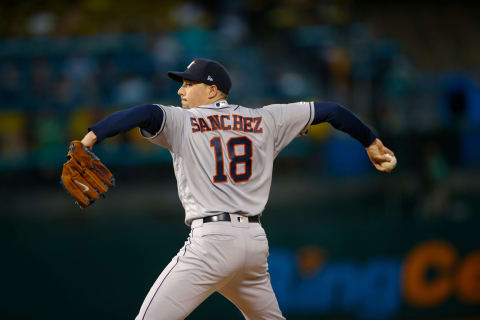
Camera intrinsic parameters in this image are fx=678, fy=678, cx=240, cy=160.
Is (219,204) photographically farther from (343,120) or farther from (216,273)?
(343,120)

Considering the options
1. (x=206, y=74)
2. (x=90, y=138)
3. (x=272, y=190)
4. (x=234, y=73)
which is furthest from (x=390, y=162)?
(x=234, y=73)

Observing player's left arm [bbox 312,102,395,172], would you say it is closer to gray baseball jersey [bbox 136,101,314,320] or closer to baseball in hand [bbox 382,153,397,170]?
baseball in hand [bbox 382,153,397,170]

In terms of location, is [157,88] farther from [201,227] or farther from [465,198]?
[201,227]

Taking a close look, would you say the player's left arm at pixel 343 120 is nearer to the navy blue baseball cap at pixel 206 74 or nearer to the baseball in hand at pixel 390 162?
the baseball in hand at pixel 390 162

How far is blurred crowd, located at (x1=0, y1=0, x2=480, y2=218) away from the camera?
7359 millimetres

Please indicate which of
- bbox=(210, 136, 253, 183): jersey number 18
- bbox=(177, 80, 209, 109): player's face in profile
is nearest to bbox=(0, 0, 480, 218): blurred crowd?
bbox=(177, 80, 209, 109): player's face in profile

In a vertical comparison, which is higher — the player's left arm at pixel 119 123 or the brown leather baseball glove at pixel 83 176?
the player's left arm at pixel 119 123

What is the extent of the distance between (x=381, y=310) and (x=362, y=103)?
2623 millimetres

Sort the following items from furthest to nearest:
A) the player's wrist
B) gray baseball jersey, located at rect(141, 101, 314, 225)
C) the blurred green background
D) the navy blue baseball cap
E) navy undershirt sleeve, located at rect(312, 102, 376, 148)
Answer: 1. the blurred green background
2. navy undershirt sleeve, located at rect(312, 102, 376, 148)
3. the navy blue baseball cap
4. gray baseball jersey, located at rect(141, 101, 314, 225)
5. the player's wrist

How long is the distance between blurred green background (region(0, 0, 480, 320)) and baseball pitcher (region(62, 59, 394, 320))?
12.0 ft


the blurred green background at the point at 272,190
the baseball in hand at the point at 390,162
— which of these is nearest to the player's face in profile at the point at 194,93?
the baseball in hand at the point at 390,162

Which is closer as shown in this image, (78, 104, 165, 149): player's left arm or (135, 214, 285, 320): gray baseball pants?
(78, 104, 165, 149): player's left arm

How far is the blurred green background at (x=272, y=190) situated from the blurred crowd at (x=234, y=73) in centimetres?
2

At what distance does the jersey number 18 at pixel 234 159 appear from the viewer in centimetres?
354
